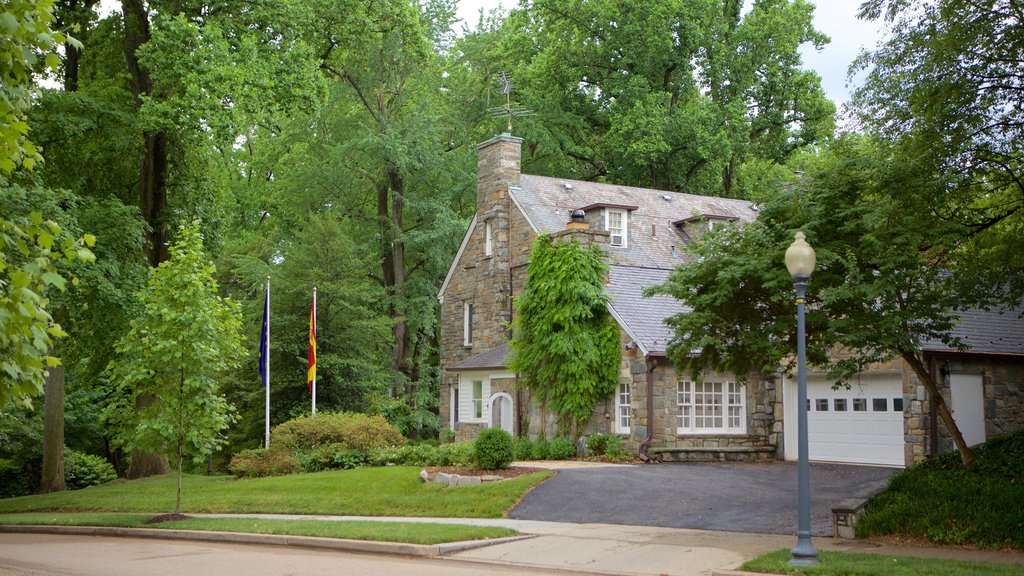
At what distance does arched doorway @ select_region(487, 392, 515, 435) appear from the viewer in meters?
30.0

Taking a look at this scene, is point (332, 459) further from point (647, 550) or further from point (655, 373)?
point (647, 550)

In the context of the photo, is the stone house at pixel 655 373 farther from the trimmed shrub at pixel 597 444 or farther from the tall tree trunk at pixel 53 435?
the tall tree trunk at pixel 53 435

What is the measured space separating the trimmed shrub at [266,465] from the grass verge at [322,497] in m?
0.46

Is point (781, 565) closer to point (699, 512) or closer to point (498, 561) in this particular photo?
point (498, 561)

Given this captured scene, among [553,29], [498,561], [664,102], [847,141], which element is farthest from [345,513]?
[553,29]

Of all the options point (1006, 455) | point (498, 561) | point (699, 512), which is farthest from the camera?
point (699, 512)

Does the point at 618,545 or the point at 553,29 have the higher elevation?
the point at 553,29

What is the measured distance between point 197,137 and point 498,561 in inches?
658

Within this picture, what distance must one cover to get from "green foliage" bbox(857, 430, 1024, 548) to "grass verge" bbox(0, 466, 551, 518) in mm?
6724

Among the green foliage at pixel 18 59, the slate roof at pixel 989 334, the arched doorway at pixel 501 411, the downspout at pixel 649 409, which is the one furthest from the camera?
the arched doorway at pixel 501 411

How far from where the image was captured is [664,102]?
1752 inches

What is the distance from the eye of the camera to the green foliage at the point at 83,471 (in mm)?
32906

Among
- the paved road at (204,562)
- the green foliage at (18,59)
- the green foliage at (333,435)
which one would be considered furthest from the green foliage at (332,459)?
the green foliage at (18,59)

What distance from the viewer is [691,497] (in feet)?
58.9
